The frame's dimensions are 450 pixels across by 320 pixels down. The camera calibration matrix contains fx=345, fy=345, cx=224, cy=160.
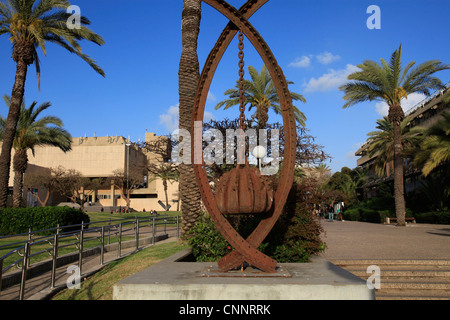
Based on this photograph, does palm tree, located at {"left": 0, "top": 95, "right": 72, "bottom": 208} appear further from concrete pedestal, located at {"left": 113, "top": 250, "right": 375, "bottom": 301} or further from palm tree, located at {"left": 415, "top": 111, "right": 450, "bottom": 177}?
palm tree, located at {"left": 415, "top": 111, "right": 450, "bottom": 177}

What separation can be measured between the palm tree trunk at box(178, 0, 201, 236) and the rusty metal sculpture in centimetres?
489

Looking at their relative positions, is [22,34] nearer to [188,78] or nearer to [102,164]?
[188,78]

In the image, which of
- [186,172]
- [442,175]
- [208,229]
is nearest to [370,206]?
[442,175]

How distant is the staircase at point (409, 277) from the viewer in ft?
22.5

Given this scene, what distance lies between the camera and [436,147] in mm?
21156

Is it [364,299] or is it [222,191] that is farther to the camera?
[222,191]

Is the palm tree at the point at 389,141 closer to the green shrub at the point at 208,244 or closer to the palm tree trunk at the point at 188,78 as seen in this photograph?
the palm tree trunk at the point at 188,78

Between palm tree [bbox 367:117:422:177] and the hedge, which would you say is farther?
palm tree [bbox 367:117:422:177]

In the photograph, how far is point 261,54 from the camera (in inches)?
212

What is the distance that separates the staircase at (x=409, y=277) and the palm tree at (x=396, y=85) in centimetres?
1724

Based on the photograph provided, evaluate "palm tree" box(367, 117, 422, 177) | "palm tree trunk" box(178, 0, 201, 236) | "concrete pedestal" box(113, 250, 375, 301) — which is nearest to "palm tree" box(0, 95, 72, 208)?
"palm tree trunk" box(178, 0, 201, 236)

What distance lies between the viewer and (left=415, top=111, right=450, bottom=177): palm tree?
19797 mm
